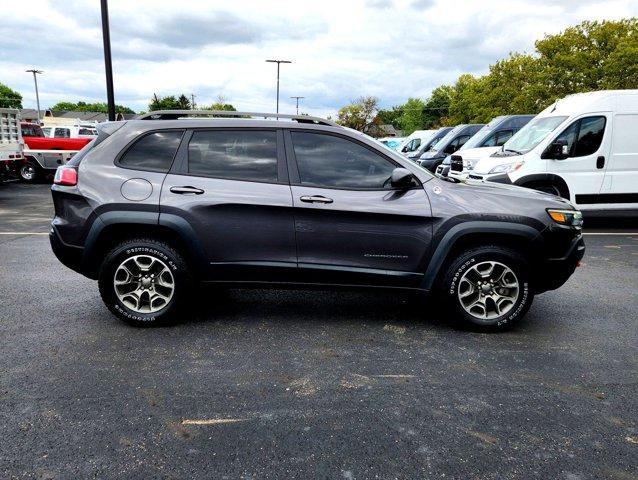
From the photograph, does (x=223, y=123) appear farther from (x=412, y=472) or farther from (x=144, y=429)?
(x=412, y=472)

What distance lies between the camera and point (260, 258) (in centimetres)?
417

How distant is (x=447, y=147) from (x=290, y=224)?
15043 millimetres

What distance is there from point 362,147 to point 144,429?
8.73 ft

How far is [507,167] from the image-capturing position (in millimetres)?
9281

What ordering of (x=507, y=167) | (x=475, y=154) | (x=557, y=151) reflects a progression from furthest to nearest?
(x=475, y=154)
(x=507, y=167)
(x=557, y=151)

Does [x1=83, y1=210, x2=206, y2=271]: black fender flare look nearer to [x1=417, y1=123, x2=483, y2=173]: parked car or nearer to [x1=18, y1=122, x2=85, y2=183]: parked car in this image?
[x1=417, y1=123, x2=483, y2=173]: parked car

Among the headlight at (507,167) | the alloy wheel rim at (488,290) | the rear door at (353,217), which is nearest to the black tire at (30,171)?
the headlight at (507,167)

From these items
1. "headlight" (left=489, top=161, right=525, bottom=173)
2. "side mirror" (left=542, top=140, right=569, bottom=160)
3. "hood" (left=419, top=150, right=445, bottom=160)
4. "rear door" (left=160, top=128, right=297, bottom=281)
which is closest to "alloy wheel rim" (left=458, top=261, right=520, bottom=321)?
"rear door" (left=160, top=128, right=297, bottom=281)

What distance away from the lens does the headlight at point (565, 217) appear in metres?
4.18

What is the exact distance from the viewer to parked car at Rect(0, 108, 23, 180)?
548 inches

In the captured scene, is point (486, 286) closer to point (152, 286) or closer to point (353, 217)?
point (353, 217)

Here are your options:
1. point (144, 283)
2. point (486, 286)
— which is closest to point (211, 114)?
point (144, 283)

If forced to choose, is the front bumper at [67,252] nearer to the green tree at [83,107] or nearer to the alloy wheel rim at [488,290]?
the alloy wheel rim at [488,290]

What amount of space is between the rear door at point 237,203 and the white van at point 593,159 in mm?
6093
